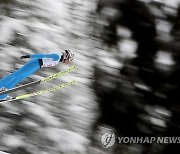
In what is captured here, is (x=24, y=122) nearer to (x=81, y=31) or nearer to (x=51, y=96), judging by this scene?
(x=51, y=96)

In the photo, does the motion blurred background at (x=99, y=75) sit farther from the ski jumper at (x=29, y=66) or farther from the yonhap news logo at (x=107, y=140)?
the ski jumper at (x=29, y=66)

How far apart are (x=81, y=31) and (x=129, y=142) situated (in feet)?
5.10

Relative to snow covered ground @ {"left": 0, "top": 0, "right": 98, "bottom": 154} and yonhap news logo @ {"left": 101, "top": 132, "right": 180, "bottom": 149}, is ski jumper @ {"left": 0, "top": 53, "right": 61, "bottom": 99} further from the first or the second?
yonhap news logo @ {"left": 101, "top": 132, "right": 180, "bottom": 149}

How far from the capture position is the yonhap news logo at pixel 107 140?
17.2ft

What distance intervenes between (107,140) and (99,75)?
832 mm

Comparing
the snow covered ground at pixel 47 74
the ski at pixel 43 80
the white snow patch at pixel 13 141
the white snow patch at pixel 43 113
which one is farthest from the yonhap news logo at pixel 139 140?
the white snow patch at pixel 13 141

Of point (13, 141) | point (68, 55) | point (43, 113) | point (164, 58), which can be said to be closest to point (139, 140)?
point (164, 58)

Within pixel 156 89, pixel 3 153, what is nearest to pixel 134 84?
pixel 156 89

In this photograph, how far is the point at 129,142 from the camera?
17.3ft

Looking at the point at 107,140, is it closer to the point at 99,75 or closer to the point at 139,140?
the point at 139,140

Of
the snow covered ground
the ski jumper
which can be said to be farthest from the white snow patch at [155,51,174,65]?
the ski jumper

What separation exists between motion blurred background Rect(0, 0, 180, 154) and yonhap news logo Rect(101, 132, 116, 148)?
0.17 ft

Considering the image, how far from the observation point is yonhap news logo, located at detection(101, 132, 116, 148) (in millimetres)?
5230

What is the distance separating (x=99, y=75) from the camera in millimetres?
5297
